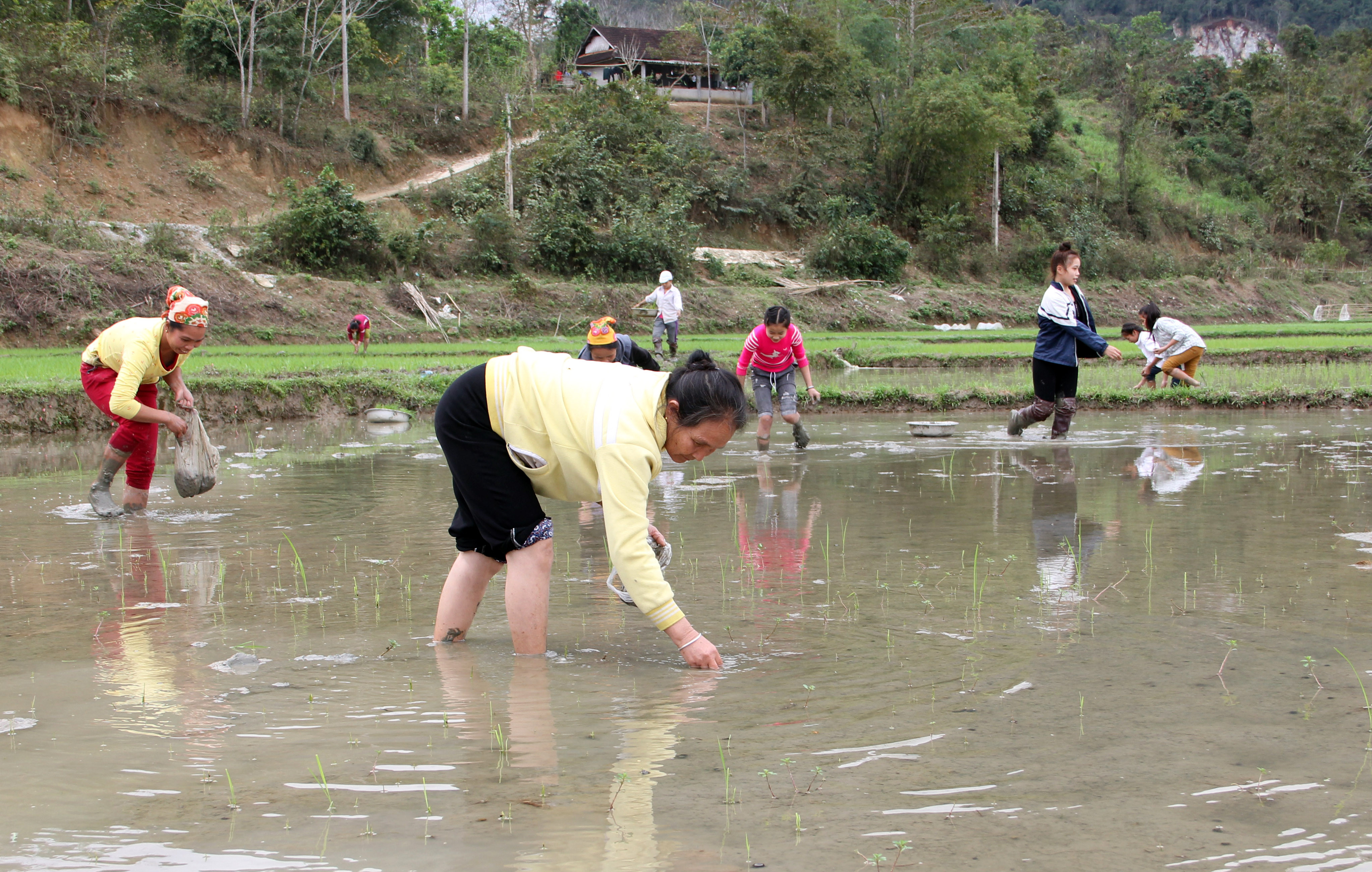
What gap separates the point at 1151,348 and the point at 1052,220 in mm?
35017

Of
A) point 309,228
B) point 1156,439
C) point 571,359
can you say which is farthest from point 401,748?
point 309,228

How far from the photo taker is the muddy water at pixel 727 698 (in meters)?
2.62

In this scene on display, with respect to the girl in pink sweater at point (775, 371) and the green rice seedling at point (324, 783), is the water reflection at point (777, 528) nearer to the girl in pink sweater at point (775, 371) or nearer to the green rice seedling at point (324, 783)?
the girl in pink sweater at point (775, 371)

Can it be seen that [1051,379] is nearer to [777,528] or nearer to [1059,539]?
[1059,539]

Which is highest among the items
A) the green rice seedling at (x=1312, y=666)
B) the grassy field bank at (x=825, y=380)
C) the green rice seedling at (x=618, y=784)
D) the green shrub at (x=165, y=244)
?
the green shrub at (x=165, y=244)

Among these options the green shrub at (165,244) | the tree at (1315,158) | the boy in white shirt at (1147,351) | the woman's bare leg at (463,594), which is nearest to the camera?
the woman's bare leg at (463,594)

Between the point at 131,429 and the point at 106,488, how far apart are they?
18.0 inches

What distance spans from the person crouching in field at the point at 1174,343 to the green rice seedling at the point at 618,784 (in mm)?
12004

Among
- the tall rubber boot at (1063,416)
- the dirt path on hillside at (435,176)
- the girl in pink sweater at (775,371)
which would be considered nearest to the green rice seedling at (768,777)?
the girl in pink sweater at (775,371)

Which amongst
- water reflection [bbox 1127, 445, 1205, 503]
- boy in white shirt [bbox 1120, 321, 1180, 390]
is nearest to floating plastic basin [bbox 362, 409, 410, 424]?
water reflection [bbox 1127, 445, 1205, 503]

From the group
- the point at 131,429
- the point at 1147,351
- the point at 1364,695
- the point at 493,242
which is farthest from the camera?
the point at 493,242

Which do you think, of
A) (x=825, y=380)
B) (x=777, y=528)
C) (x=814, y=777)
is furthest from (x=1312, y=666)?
(x=825, y=380)

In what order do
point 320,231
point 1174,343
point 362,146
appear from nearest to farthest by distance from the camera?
point 1174,343 < point 320,231 < point 362,146

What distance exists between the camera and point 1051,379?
1008cm
